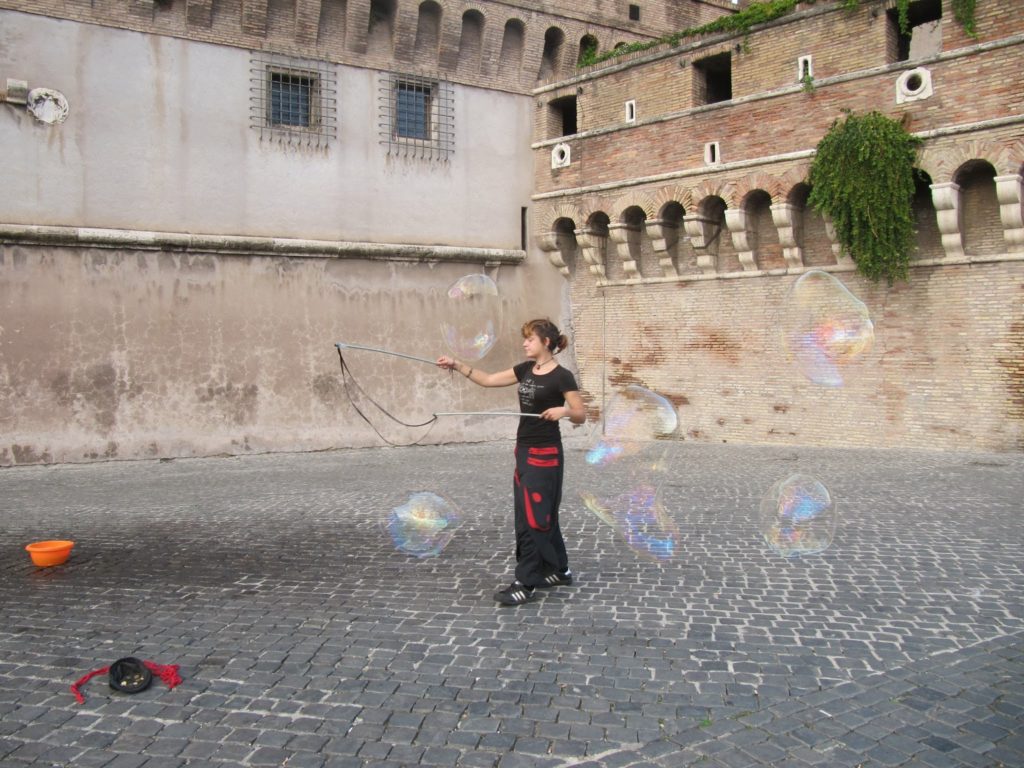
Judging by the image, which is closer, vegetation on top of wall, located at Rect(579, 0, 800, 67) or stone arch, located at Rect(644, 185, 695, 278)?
vegetation on top of wall, located at Rect(579, 0, 800, 67)

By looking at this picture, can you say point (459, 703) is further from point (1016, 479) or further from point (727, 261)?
point (727, 261)

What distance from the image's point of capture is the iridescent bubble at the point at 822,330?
1376 centimetres

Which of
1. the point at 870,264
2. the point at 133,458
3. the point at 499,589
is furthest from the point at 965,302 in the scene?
the point at 133,458

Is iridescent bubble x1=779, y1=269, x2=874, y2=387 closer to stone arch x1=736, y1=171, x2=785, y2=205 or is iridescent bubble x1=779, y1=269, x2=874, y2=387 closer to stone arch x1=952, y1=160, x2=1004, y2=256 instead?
stone arch x1=736, y1=171, x2=785, y2=205

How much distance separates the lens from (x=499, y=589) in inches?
217

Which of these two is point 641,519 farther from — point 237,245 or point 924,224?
point 237,245

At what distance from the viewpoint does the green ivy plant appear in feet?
40.3

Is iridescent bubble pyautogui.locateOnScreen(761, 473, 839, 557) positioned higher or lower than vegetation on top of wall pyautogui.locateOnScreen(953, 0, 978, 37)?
lower

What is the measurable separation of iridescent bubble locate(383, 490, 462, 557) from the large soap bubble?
147 centimetres

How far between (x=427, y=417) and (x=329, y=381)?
6.30ft

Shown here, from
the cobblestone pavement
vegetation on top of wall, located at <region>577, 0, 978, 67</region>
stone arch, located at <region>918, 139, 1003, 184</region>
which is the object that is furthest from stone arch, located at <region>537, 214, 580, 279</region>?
the cobblestone pavement

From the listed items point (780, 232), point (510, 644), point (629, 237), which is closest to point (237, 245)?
point (629, 237)

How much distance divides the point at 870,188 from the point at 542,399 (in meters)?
9.32

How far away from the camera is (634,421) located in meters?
17.0
